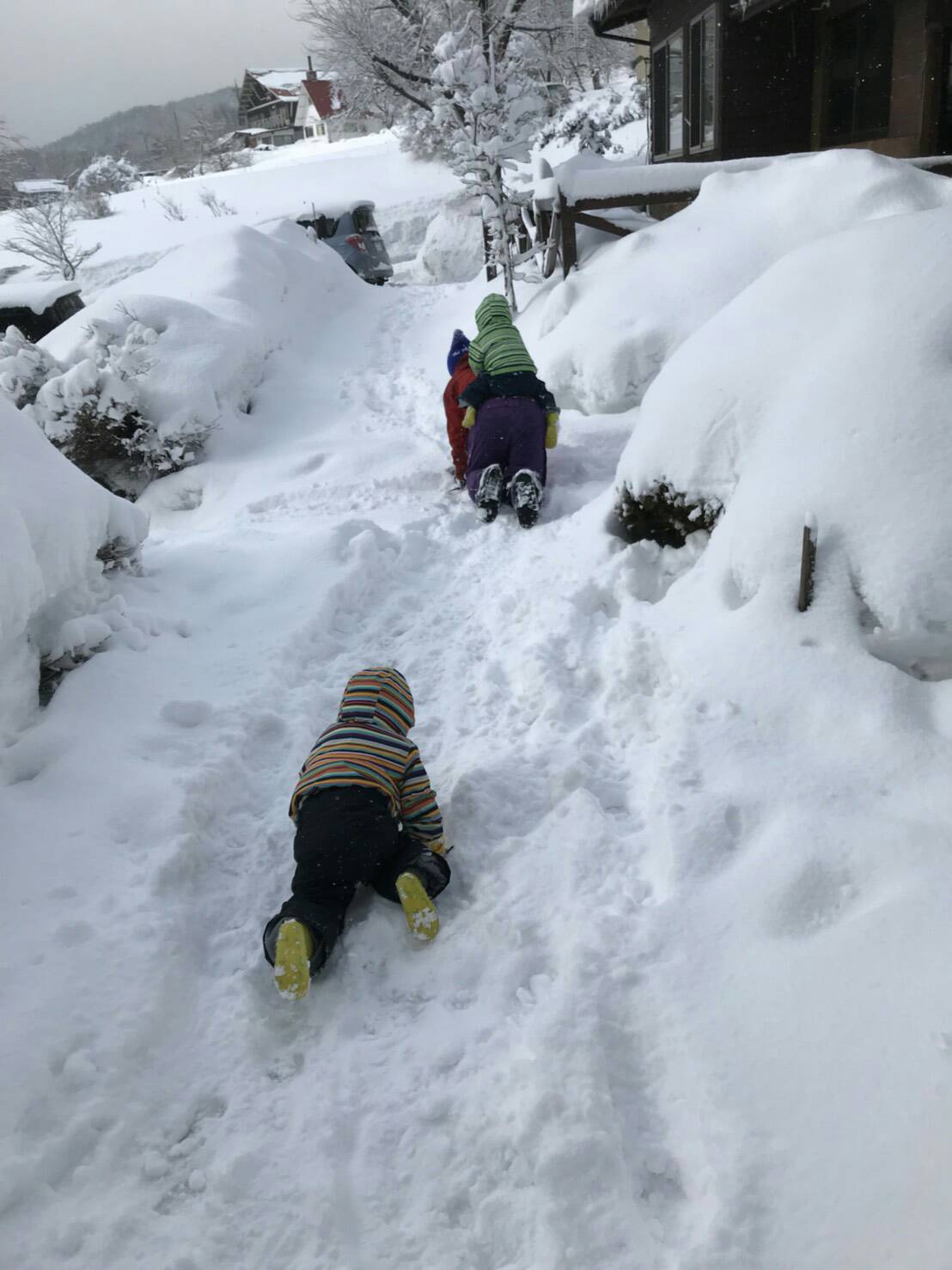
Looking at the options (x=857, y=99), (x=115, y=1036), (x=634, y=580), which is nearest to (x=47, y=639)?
(x=115, y=1036)

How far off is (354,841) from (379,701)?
0.65m

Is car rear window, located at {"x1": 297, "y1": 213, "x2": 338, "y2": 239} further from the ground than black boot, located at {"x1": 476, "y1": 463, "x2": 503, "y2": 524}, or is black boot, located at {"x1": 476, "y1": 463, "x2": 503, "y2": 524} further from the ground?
car rear window, located at {"x1": 297, "y1": 213, "x2": 338, "y2": 239}

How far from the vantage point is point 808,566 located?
116 inches

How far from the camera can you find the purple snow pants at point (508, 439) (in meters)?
5.43

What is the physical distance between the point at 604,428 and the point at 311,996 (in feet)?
17.0

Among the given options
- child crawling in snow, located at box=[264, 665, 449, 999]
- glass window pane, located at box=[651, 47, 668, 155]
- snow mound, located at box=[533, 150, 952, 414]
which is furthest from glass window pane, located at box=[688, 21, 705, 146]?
child crawling in snow, located at box=[264, 665, 449, 999]

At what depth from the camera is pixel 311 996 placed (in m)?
2.30

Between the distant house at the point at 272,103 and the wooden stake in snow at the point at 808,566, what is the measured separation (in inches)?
2596

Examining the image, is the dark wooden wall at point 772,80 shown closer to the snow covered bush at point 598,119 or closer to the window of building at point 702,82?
the window of building at point 702,82

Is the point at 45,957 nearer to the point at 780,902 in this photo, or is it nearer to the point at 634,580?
the point at 780,902

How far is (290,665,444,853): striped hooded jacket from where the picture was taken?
2.68 metres

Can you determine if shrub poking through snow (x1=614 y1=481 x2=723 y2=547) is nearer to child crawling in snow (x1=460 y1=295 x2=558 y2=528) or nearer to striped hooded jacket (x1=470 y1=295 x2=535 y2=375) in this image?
child crawling in snow (x1=460 y1=295 x2=558 y2=528)

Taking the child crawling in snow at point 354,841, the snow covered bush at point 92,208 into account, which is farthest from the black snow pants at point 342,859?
the snow covered bush at point 92,208

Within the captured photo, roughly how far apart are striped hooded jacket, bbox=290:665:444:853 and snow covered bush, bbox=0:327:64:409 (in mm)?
6121
